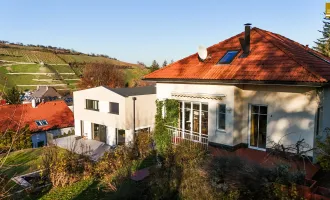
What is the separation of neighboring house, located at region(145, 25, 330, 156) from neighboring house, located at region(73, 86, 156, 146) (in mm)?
10564

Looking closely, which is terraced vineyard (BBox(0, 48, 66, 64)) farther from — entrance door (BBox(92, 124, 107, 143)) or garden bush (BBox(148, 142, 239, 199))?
garden bush (BBox(148, 142, 239, 199))

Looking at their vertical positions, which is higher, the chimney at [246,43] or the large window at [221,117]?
the chimney at [246,43]

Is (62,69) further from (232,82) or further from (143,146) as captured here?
(232,82)

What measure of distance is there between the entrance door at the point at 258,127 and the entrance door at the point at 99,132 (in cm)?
1878

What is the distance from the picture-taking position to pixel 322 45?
136 ft

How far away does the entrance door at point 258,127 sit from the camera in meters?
12.9

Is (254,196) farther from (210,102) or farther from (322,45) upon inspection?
(322,45)

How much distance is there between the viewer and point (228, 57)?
1484 centimetres

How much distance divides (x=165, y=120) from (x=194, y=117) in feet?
5.48

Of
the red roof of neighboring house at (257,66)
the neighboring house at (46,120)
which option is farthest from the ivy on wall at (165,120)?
the neighboring house at (46,120)

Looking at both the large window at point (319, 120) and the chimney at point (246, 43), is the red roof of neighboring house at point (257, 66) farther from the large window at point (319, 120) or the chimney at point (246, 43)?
the large window at point (319, 120)

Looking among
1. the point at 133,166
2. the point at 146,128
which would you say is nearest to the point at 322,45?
the point at 146,128

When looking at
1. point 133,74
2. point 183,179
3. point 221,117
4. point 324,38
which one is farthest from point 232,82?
point 133,74

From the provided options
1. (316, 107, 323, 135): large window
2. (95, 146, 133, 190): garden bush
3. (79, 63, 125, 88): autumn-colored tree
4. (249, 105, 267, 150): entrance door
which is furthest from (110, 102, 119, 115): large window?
(79, 63, 125, 88): autumn-colored tree
